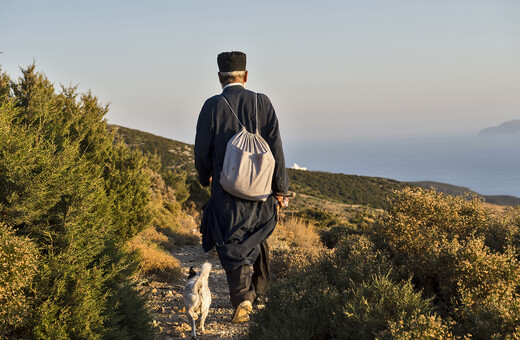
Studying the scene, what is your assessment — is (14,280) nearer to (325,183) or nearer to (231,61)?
(231,61)

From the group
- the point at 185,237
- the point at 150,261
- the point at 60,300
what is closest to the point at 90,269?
the point at 60,300

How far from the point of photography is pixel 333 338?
96.5 inches

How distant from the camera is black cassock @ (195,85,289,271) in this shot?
13.4 ft

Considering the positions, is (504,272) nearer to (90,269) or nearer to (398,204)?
(398,204)

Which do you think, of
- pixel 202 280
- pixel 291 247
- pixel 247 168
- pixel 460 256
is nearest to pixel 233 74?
pixel 247 168

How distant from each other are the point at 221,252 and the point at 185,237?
708 centimetres

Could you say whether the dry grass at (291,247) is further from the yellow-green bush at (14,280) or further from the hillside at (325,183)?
the hillside at (325,183)

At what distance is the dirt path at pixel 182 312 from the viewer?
166 inches

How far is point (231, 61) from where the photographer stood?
4.32m

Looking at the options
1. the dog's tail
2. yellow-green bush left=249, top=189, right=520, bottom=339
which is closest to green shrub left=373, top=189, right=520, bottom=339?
yellow-green bush left=249, top=189, right=520, bottom=339

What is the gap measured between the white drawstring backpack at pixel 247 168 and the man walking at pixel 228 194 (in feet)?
0.64

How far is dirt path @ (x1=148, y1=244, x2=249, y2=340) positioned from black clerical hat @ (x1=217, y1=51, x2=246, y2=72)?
2.56 metres

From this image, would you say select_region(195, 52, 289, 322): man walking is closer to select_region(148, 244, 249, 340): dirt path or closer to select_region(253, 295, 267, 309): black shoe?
select_region(253, 295, 267, 309): black shoe

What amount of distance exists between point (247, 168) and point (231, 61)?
47.5 inches
